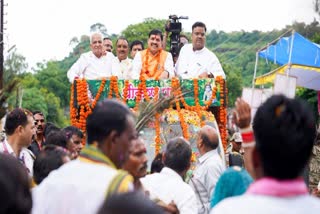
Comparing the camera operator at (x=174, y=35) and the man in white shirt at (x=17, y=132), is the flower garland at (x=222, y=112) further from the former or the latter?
the man in white shirt at (x=17, y=132)

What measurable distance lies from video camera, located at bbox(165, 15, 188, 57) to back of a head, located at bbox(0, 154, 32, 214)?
475 inches

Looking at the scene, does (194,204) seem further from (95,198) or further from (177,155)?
(95,198)

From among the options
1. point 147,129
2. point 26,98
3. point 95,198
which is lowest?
point 26,98

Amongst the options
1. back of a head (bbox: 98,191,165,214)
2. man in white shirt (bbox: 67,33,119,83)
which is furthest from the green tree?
back of a head (bbox: 98,191,165,214)

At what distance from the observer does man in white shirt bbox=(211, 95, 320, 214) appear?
3520mm

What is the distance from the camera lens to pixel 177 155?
7559 mm

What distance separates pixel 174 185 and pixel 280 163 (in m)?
3.63

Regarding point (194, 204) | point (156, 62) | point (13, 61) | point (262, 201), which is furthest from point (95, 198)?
point (156, 62)

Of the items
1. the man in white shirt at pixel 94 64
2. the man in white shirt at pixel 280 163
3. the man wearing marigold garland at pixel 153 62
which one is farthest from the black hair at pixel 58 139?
the man in white shirt at pixel 94 64

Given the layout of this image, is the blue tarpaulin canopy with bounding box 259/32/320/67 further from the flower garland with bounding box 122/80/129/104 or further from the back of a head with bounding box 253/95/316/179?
the back of a head with bounding box 253/95/316/179

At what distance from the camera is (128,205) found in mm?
3129

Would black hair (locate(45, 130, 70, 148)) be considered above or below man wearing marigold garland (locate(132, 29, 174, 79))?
below

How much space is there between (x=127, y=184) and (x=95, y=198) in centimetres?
16

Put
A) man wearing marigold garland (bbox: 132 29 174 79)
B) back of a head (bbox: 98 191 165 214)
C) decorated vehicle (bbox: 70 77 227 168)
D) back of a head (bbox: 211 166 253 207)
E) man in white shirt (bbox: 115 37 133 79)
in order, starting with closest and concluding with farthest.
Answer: back of a head (bbox: 98 191 165 214), back of a head (bbox: 211 166 253 207), decorated vehicle (bbox: 70 77 227 168), man wearing marigold garland (bbox: 132 29 174 79), man in white shirt (bbox: 115 37 133 79)
